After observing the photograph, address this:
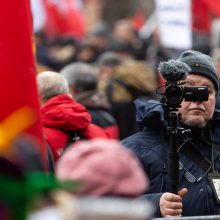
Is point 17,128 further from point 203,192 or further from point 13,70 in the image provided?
point 203,192

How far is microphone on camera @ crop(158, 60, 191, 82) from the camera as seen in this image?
5.91 metres

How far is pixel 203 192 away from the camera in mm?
6148

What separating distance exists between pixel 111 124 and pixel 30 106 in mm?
4055

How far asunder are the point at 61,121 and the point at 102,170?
3.97m

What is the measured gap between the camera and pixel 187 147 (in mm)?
6387

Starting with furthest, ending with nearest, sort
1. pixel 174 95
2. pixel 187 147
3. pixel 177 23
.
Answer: pixel 177 23
pixel 187 147
pixel 174 95

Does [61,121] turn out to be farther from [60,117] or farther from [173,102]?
[173,102]

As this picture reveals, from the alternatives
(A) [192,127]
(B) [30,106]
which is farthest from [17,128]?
(A) [192,127]

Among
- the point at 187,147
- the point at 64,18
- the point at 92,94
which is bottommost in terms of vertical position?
the point at 64,18

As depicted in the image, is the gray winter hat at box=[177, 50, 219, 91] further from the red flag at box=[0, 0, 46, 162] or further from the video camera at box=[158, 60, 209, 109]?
the red flag at box=[0, 0, 46, 162]

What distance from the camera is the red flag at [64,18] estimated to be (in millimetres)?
20469

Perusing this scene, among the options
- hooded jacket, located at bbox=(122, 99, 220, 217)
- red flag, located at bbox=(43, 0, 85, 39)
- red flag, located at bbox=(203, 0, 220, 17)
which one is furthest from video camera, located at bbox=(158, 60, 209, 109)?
red flag, located at bbox=(43, 0, 85, 39)

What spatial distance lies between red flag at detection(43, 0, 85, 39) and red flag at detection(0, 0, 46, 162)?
15.0 meters

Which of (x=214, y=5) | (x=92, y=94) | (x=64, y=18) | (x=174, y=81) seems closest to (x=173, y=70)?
(x=174, y=81)
